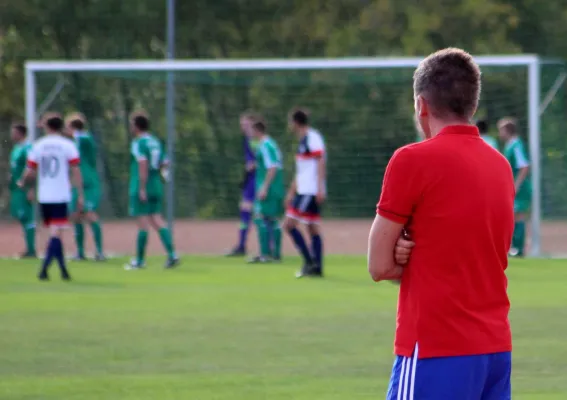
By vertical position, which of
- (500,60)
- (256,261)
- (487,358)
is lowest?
(256,261)

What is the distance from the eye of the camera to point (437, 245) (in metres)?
3.99

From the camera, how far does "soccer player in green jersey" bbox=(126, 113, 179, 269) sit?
16688mm

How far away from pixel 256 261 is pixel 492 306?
571 inches

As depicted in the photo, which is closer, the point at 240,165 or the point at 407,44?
the point at 240,165

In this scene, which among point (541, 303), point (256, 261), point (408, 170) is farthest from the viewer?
point (256, 261)

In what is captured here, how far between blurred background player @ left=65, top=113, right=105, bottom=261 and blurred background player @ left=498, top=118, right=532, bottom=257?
6099 millimetres

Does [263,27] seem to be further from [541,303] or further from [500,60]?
[541,303]

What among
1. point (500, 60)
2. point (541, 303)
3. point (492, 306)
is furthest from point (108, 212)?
point (492, 306)

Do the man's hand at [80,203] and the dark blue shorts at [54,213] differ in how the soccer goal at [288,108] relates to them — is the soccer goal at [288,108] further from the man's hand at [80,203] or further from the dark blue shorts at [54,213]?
the dark blue shorts at [54,213]

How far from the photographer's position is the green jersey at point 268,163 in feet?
59.8

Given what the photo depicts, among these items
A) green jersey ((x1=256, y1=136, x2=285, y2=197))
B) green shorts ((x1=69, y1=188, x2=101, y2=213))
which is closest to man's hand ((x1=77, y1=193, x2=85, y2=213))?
green shorts ((x1=69, y1=188, x2=101, y2=213))

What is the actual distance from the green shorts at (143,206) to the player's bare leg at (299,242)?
7.72ft

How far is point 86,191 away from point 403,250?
49.7 feet

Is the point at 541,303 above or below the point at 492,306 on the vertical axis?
below
